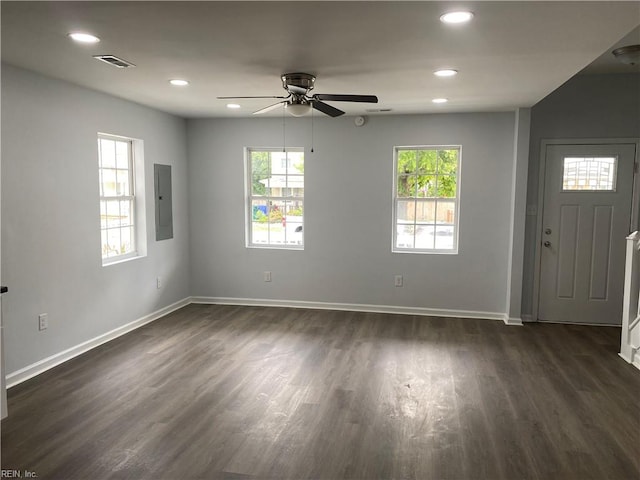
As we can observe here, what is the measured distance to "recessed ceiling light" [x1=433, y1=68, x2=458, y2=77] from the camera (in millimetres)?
3426

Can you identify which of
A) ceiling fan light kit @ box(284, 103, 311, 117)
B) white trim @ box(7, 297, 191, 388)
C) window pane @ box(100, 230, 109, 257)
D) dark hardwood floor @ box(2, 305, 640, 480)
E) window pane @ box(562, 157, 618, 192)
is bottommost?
dark hardwood floor @ box(2, 305, 640, 480)

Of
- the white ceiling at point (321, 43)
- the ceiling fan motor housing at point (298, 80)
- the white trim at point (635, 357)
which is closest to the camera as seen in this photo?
the white ceiling at point (321, 43)

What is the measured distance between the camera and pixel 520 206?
516 centimetres

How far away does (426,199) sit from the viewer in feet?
18.6

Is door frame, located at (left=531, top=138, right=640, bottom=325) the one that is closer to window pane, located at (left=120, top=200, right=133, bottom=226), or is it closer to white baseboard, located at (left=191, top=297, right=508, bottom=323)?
white baseboard, located at (left=191, top=297, right=508, bottom=323)

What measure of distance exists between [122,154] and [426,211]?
3.50 metres

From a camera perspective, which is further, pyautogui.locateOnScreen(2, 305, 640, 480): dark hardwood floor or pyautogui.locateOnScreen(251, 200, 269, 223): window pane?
pyautogui.locateOnScreen(251, 200, 269, 223): window pane

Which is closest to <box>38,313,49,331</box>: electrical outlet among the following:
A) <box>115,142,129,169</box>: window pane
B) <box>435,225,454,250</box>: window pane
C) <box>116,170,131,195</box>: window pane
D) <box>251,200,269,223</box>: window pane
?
<box>116,170,131,195</box>: window pane

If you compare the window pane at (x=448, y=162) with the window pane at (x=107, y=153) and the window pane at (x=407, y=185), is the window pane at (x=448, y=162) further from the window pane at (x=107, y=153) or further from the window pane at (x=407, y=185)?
the window pane at (x=107, y=153)

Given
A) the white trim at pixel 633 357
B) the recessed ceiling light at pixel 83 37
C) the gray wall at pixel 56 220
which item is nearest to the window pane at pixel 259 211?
the gray wall at pixel 56 220

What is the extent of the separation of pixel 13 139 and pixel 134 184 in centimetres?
170

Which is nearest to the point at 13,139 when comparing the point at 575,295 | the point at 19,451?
the point at 19,451

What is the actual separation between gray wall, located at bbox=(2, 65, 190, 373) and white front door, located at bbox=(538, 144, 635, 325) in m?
4.57

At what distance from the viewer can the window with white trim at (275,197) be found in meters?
5.98
